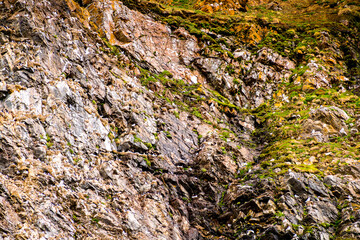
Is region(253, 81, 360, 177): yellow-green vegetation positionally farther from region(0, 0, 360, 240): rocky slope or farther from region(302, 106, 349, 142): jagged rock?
region(302, 106, 349, 142): jagged rock

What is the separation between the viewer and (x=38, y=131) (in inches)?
367

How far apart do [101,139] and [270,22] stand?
1999 centimetres

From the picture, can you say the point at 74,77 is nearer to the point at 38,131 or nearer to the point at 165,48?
the point at 38,131

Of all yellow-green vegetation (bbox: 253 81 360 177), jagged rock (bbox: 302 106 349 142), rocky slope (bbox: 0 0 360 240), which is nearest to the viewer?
rocky slope (bbox: 0 0 360 240)

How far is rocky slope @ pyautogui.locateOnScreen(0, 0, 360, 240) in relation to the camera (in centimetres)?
890

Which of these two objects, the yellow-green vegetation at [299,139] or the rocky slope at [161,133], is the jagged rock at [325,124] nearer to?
the rocky slope at [161,133]

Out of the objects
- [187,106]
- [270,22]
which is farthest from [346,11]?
[187,106]

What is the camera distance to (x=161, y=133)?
13781 millimetres

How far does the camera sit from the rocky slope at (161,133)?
8.90 meters

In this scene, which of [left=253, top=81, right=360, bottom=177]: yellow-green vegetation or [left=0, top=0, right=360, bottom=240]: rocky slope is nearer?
[left=0, top=0, right=360, bottom=240]: rocky slope

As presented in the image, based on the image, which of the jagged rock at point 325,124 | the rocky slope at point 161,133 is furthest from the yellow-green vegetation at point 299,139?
the jagged rock at point 325,124

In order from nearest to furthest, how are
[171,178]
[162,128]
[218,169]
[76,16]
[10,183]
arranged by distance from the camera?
[10,183], [171,178], [218,169], [162,128], [76,16]

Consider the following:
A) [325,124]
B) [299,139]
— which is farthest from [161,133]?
[325,124]

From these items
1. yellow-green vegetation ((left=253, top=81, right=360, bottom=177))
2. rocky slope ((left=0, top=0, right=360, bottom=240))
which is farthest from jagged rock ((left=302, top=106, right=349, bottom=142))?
yellow-green vegetation ((left=253, top=81, right=360, bottom=177))
